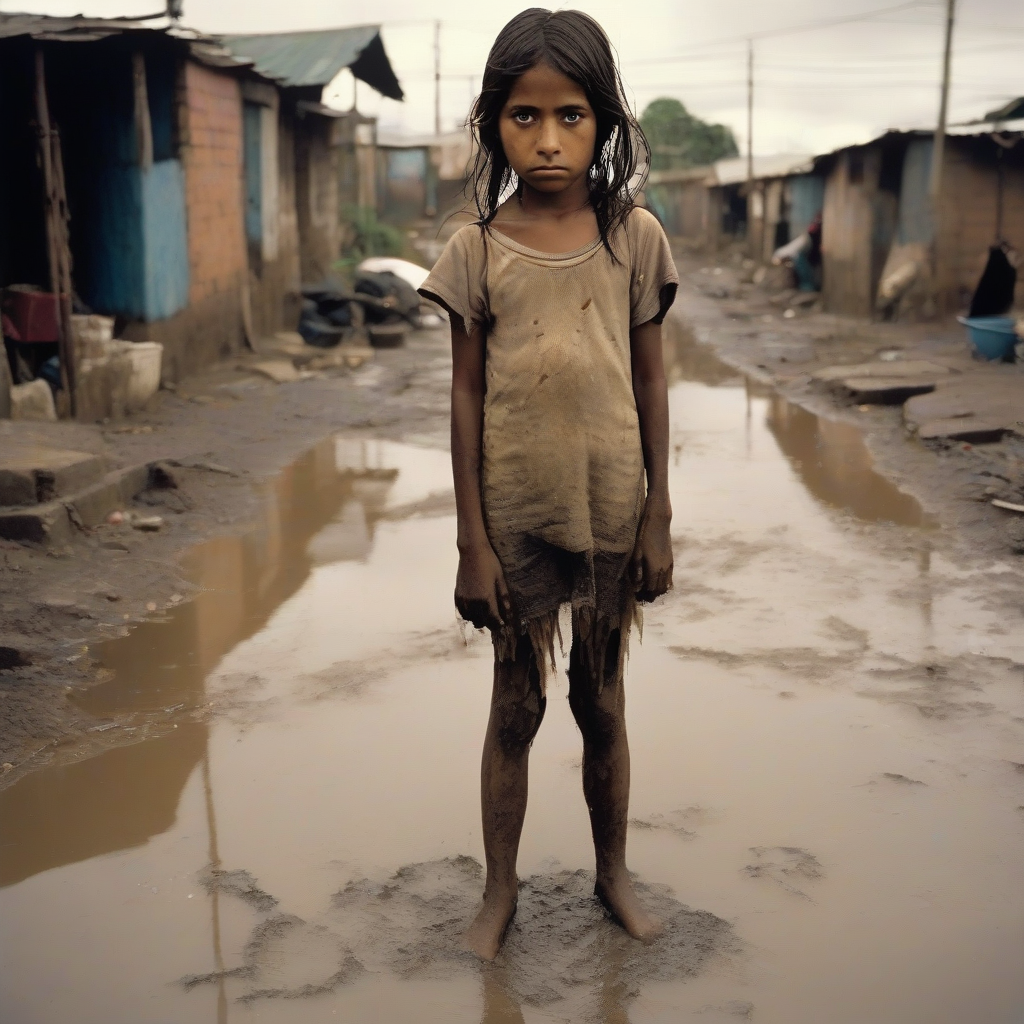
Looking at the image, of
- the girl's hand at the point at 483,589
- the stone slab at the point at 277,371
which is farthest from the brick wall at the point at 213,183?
the girl's hand at the point at 483,589

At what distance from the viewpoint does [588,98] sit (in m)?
2.13

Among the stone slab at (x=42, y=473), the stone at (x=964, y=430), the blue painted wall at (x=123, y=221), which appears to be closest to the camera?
the stone slab at (x=42, y=473)

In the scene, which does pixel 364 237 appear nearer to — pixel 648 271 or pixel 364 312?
pixel 364 312

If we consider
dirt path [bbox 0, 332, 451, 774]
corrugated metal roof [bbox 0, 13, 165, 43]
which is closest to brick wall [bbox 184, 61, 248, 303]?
dirt path [bbox 0, 332, 451, 774]

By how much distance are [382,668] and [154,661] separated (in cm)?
80

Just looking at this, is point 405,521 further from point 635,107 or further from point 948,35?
point 948,35

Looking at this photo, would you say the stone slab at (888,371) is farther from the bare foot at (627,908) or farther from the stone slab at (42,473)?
the bare foot at (627,908)

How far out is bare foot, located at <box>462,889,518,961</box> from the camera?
239 centimetres

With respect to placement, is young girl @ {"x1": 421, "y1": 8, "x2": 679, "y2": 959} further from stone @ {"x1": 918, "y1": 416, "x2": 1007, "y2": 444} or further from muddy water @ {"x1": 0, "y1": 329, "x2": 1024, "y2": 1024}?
stone @ {"x1": 918, "y1": 416, "x2": 1007, "y2": 444}

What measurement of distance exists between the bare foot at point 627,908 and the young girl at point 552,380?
0.8 inches

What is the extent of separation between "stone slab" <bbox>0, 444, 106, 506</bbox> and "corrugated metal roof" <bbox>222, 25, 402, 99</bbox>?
9.98 m

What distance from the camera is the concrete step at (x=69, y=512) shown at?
203 inches

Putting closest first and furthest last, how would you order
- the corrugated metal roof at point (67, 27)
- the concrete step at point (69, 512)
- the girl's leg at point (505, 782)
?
the girl's leg at point (505, 782)
the concrete step at point (69, 512)
the corrugated metal roof at point (67, 27)

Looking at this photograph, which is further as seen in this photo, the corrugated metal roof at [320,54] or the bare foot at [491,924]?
the corrugated metal roof at [320,54]
